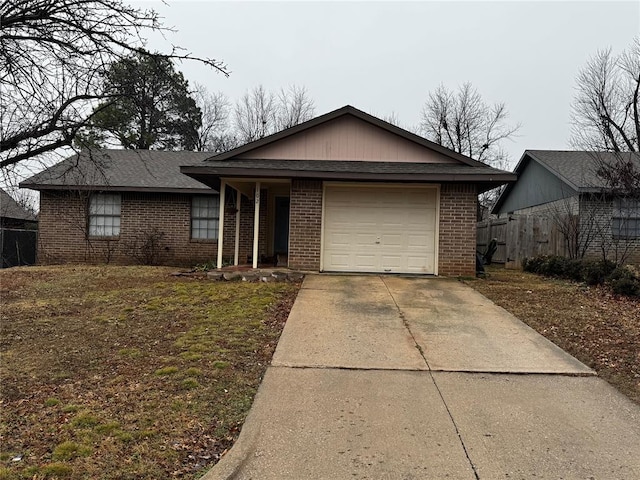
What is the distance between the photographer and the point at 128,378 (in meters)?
4.63

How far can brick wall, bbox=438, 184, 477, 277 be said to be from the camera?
1156 cm

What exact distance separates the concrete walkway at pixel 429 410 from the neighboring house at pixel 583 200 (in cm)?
768

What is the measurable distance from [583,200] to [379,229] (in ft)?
31.5

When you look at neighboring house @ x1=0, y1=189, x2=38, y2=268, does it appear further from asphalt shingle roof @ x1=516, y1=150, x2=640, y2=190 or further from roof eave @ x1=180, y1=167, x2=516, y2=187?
asphalt shingle roof @ x1=516, y1=150, x2=640, y2=190

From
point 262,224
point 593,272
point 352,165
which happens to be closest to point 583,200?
point 593,272

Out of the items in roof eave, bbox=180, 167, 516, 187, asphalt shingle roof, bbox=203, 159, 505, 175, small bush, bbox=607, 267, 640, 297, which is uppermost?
asphalt shingle roof, bbox=203, 159, 505, 175

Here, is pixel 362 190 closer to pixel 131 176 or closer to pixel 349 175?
pixel 349 175

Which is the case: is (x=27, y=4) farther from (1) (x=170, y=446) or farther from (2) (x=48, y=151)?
(1) (x=170, y=446)

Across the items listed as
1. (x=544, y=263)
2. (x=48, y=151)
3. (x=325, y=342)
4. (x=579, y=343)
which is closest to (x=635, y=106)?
(x=544, y=263)

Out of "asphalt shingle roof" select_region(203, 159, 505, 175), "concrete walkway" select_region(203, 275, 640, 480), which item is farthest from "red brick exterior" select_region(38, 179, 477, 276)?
"concrete walkway" select_region(203, 275, 640, 480)

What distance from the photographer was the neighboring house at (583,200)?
14.5 metres

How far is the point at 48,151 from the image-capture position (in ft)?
19.1

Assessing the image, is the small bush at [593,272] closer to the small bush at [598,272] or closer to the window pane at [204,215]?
the small bush at [598,272]

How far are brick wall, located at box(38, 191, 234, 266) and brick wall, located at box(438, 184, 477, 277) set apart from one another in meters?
8.46
